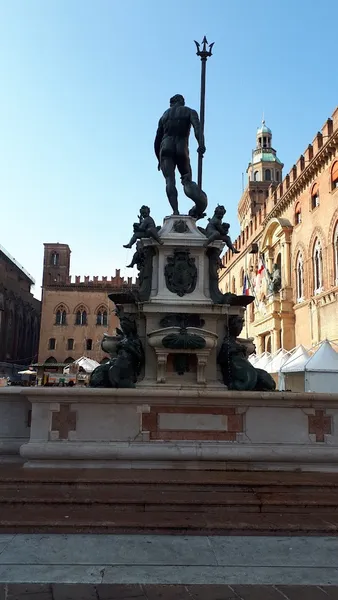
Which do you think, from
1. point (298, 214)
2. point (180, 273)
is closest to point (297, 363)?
point (180, 273)

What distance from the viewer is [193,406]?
6.73 metres

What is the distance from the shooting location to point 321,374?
19.2 m

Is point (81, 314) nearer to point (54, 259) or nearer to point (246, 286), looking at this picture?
point (54, 259)

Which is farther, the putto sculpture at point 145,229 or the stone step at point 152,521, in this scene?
the putto sculpture at point 145,229

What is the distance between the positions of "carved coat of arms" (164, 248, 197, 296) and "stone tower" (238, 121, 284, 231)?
69.3m

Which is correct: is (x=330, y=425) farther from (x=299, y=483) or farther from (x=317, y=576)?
(x=317, y=576)

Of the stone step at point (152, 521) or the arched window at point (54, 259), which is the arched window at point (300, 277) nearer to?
the stone step at point (152, 521)

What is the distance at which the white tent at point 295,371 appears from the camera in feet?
67.2

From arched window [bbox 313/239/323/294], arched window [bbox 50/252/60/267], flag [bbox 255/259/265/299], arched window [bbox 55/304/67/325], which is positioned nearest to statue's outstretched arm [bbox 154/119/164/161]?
arched window [bbox 313/239/323/294]

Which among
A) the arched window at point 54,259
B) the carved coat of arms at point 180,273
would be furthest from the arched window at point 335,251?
the arched window at point 54,259

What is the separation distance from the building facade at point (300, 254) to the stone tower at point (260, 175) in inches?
1098

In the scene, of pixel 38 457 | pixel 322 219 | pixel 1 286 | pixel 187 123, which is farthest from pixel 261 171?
pixel 38 457

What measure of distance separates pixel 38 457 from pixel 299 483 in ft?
10.9

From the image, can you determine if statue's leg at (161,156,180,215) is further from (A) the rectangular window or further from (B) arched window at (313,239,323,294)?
(A) the rectangular window
